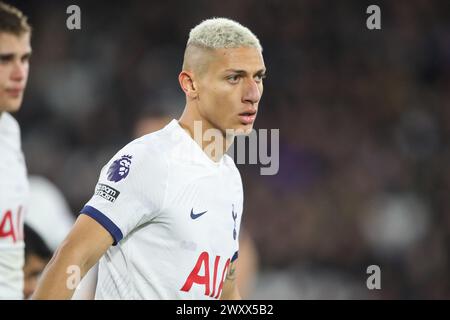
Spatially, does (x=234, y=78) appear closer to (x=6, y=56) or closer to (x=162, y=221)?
(x=162, y=221)

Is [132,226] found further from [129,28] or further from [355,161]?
[129,28]

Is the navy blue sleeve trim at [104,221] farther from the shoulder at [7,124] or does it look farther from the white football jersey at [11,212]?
the shoulder at [7,124]

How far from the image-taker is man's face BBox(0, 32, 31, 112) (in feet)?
15.3

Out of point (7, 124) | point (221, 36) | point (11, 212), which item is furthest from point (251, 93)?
point (7, 124)

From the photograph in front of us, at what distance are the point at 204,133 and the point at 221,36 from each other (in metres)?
0.45

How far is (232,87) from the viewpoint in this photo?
400 centimetres

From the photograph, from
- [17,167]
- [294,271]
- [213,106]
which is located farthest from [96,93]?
[213,106]

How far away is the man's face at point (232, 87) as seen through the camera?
3986 millimetres

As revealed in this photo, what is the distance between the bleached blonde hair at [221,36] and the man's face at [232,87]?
0.10ft

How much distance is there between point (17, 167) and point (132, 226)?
1.53 m

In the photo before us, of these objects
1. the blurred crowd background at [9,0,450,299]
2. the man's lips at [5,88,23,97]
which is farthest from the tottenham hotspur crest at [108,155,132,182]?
the blurred crowd background at [9,0,450,299]

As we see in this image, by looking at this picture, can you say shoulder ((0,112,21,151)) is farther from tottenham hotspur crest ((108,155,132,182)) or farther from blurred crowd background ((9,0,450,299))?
blurred crowd background ((9,0,450,299))

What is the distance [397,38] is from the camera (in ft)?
38.9

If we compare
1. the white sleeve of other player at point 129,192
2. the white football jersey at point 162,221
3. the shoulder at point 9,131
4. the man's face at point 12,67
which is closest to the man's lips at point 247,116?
the white football jersey at point 162,221
